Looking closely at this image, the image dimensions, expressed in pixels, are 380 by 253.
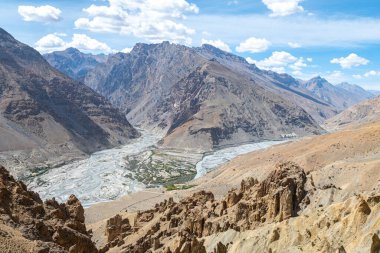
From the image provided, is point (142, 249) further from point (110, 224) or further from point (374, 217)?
point (374, 217)

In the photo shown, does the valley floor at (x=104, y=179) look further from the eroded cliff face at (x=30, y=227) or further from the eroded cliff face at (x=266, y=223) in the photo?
the eroded cliff face at (x=30, y=227)

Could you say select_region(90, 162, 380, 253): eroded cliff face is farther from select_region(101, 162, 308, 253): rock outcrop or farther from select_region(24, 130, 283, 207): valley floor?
select_region(24, 130, 283, 207): valley floor


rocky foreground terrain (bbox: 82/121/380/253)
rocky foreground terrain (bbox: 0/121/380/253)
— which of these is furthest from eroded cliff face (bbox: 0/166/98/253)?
rocky foreground terrain (bbox: 82/121/380/253)

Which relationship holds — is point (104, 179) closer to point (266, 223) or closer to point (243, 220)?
point (243, 220)

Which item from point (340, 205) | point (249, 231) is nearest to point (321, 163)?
point (249, 231)

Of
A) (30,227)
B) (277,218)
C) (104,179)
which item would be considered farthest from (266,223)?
(104,179)

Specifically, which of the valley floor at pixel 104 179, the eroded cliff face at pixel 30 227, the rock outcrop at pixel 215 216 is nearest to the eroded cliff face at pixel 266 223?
the rock outcrop at pixel 215 216
